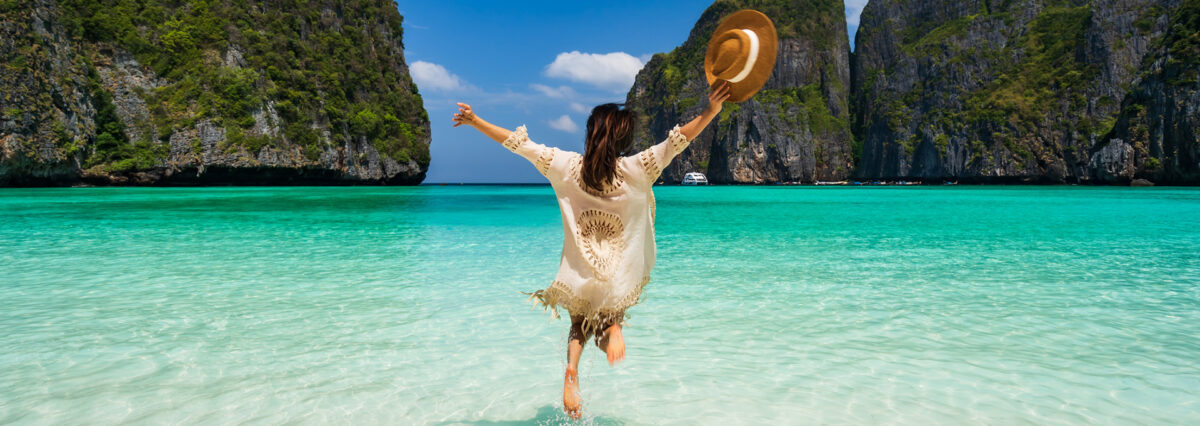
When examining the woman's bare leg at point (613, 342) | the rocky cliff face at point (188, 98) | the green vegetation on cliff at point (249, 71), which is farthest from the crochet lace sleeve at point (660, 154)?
the green vegetation on cliff at point (249, 71)

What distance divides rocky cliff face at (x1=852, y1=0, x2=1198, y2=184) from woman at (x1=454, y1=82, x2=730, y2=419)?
76338 mm

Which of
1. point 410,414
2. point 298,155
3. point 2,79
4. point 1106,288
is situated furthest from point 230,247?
point 298,155

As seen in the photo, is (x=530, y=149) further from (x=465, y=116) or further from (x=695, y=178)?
(x=695, y=178)

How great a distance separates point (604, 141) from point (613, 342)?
87 cm

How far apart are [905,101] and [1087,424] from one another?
135275mm

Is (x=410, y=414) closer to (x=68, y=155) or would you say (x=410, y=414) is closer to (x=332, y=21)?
(x=68, y=155)

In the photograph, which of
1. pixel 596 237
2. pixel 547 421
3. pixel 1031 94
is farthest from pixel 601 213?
pixel 1031 94

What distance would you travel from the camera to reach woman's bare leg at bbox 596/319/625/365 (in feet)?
8.73

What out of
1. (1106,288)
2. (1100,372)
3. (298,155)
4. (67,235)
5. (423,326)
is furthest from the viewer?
(298,155)

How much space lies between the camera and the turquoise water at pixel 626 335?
3.64 meters

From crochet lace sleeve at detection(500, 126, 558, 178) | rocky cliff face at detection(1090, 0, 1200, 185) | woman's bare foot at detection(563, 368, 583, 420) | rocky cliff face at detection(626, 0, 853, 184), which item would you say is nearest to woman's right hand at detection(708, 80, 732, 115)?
crochet lace sleeve at detection(500, 126, 558, 178)

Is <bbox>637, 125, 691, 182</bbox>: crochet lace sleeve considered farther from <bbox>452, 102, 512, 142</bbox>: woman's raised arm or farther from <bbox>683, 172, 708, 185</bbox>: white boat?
<bbox>683, 172, 708, 185</bbox>: white boat

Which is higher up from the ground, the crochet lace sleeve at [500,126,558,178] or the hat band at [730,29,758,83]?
the hat band at [730,29,758,83]

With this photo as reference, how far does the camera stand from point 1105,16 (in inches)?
3681
